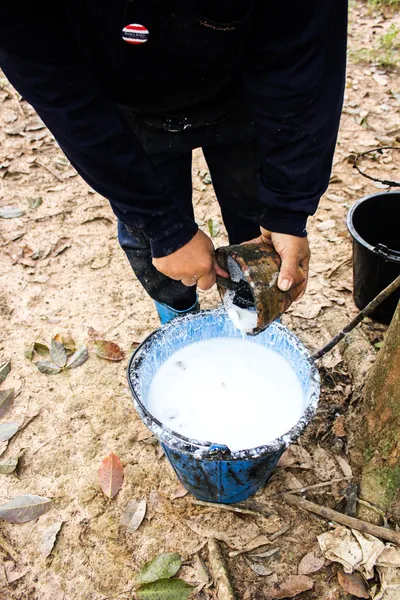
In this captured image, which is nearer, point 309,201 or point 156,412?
point 309,201

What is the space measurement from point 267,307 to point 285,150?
572 mm

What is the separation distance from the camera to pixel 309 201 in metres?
1.91

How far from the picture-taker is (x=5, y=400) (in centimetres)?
270

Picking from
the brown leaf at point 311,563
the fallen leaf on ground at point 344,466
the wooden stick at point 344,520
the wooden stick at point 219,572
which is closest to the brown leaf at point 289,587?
the brown leaf at point 311,563

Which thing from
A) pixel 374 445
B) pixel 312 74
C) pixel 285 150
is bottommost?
pixel 374 445

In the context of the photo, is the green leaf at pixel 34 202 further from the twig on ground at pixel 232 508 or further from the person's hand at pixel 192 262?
the twig on ground at pixel 232 508

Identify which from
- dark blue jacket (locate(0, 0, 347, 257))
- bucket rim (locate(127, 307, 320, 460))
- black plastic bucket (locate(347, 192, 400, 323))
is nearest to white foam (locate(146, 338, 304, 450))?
bucket rim (locate(127, 307, 320, 460))

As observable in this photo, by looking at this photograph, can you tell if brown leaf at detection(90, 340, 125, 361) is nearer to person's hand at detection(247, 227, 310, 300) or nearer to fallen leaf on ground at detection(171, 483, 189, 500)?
fallen leaf on ground at detection(171, 483, 189, 500)

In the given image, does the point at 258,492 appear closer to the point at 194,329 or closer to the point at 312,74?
the point at 194,329

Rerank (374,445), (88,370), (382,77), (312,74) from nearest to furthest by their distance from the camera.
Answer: (312,74), (374,445), (88,370), (382,77)

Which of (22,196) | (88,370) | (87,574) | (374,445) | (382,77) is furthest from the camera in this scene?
(382,77)

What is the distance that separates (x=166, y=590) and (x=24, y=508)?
2.38 ft

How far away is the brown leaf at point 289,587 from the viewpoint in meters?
1.98

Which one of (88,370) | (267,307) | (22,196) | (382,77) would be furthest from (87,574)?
(382,77)
